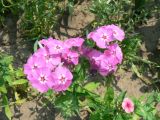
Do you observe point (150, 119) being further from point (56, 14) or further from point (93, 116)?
point (56, 14)

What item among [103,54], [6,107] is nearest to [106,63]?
[103,54]

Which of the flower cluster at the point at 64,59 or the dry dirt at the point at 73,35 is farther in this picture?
the dry dirt at the point at 73,35

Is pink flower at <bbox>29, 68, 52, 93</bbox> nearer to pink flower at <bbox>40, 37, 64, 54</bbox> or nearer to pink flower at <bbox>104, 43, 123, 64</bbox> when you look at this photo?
pink flower at <bbox>40, 37, 64, 54</bbox>

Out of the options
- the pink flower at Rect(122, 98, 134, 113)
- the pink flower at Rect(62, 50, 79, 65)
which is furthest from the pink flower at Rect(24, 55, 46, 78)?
the pink flower at Rect(122, 98, 134, 113)

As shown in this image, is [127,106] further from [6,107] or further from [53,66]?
[6,107]

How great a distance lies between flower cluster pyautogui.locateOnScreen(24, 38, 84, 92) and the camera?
2.08 m

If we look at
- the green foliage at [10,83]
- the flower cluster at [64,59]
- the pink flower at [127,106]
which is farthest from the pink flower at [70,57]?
the green foliage at [10,83]

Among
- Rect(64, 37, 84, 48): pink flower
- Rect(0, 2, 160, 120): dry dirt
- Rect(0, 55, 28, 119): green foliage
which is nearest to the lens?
Rect(64, 37, 84, 48): pink flower

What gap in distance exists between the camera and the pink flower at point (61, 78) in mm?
2064

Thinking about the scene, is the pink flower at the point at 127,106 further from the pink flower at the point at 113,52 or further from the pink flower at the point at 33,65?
the pink flower at the point at 33,65

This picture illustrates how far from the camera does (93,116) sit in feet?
8.11

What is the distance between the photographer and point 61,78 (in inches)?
81.0

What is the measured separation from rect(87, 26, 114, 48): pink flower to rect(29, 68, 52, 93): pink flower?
31 centimetres

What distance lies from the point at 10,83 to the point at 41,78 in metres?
0.59
